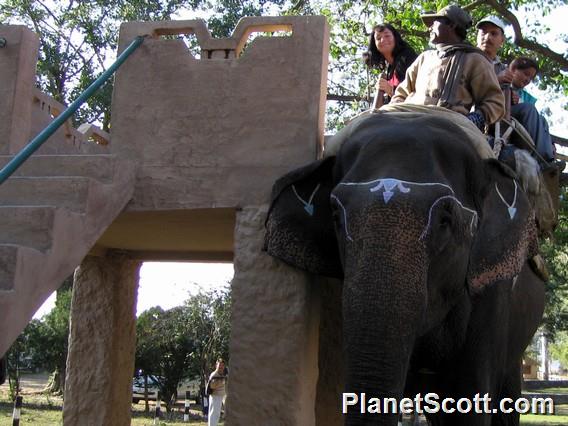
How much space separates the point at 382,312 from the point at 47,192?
2.89 metres

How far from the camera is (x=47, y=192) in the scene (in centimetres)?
595

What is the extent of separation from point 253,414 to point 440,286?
171cm

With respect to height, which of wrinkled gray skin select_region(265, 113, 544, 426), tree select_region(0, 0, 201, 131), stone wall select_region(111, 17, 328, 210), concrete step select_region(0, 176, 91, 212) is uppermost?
tree select_region(0, 0, 201, 131)

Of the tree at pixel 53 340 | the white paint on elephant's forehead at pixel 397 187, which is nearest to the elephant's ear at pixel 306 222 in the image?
the white paint on elephant's forehead at pixel 397 187

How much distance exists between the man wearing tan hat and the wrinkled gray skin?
2.57 ft

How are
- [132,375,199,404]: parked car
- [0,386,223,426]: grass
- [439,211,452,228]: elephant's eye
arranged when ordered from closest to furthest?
1. [439,211,452,228]: elephant's eye
2. [0,386,223,426]: grass
3. [132,375,199,404]: parked car

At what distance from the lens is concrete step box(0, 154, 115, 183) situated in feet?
20.3

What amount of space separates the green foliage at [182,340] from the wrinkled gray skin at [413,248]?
52.2 feet

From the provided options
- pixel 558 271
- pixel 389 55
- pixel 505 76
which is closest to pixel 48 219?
pixel 389 55

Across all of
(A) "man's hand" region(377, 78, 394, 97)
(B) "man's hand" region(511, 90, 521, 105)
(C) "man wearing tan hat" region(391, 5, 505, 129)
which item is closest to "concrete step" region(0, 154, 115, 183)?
(C) "man wearing tan hat" region(391, 5, 505, 129)

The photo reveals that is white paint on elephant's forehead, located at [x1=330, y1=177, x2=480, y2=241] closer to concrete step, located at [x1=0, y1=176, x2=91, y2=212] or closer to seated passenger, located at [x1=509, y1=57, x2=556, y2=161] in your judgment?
concrete step, located at [x1=0, y1=176, x2=91, y2=212]

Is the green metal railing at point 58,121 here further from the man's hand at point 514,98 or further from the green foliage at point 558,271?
the green foliage at point 558,271

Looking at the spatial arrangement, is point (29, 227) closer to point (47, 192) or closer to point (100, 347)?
point (47, 192)

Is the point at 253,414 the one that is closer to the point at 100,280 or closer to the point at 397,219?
the point at 397,219
